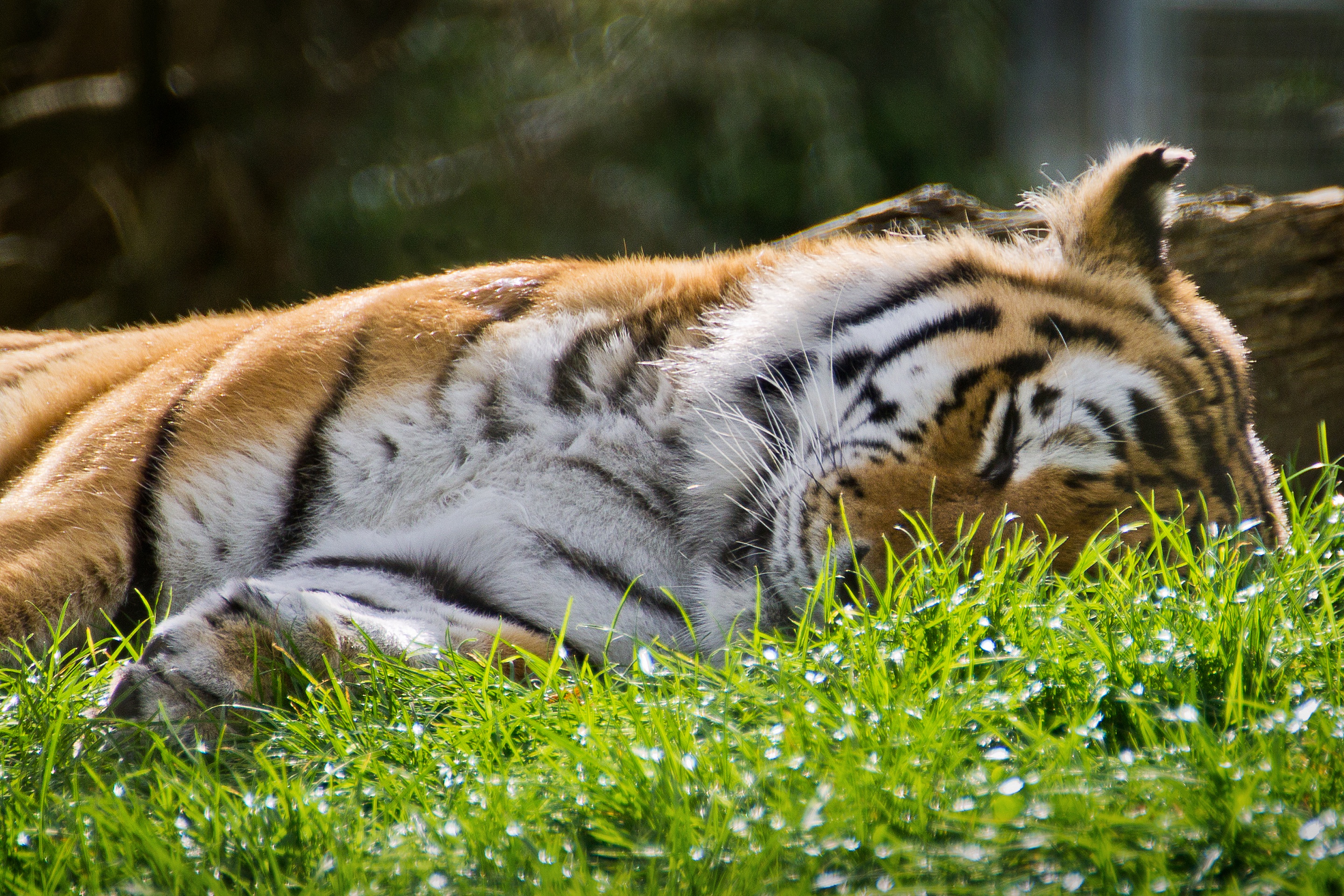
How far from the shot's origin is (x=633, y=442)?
2.17m

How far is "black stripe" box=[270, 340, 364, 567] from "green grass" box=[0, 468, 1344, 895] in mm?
408

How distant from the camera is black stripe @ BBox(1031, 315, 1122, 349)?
205cm

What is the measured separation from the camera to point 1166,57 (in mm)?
5973

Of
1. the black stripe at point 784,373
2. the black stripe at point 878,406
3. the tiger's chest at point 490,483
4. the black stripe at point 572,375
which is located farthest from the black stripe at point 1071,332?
the black stripe at point 572,375

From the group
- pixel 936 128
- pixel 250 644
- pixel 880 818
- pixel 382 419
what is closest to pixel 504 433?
pixel 382 419

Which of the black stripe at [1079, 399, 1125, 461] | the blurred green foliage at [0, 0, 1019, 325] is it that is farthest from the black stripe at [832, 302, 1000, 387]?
the blurred green foliage at [0, 0, 1019, 325]

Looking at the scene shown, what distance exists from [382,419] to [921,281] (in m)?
1.14

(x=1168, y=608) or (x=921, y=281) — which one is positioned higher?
(x=921, y=281)

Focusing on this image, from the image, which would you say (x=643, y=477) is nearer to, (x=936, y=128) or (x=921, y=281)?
(x=921, y=281)

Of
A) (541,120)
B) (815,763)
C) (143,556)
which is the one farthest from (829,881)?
(541,120)

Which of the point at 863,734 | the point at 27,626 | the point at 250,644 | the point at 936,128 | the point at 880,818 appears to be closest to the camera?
the point at 880,818

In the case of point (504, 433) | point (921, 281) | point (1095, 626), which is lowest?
point (1095, 626)

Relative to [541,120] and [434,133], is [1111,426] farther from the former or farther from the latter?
[434,133]

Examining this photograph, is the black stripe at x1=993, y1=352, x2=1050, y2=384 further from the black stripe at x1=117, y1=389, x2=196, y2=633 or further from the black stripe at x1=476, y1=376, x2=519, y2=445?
the black stripe at x1=117, y1=389, x2=196, y2=633
